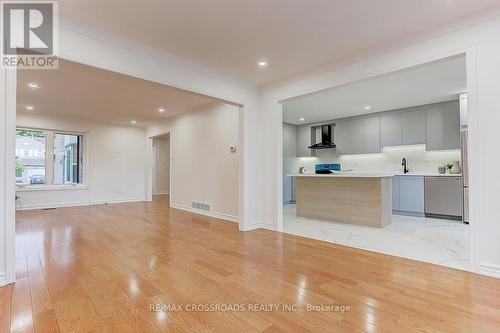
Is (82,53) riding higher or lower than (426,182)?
higher

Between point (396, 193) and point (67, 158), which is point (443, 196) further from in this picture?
point (67, 158)

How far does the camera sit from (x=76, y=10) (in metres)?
2.39

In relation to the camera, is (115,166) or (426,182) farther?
(115,166)

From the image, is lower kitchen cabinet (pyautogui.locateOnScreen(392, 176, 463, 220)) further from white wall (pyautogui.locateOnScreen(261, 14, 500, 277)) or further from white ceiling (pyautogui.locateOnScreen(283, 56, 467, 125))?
white wall (pyautogui.locateOnScreen(261, 14, 500, 277))

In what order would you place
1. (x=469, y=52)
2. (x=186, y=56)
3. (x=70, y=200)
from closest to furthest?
1. (x=469, y=52)
2. (x=186, y=56)
3. (x=70, y=200)

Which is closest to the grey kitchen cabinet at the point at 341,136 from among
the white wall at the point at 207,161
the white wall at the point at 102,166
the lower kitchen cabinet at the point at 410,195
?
the lower kitchen cabinet at the point at 410,195

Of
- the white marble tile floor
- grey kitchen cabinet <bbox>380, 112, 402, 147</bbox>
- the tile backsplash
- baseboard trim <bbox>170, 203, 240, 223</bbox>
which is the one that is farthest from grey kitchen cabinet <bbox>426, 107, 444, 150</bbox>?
baseboard trim <bbox>170, 203, 240, 223</bbox>

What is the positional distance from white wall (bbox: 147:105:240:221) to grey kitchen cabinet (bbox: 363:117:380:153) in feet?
12.3

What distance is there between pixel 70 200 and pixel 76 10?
6.39 m

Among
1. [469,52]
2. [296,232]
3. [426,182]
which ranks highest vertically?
[469,52]

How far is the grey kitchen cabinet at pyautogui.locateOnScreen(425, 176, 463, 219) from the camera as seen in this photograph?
5.05m

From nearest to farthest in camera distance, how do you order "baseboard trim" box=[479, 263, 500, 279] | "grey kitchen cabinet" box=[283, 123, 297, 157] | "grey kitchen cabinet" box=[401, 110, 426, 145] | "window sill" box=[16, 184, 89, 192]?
"baseboard trim" box=[479, 263, 500, 279] < "grey kitchen cabinet" box=[401, 110, 426, 145] < "window sill" box=[16, 184, 89, 192] < "grey kitchen cabinet" box=[283, 123, 297, 157]

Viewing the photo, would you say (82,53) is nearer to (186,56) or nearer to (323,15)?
(186,56)

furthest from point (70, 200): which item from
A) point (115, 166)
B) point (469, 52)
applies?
point (469, 52)
